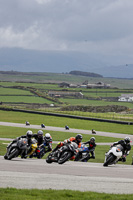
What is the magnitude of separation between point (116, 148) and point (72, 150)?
2208 millimetres

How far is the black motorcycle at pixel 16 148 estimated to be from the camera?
2425cm

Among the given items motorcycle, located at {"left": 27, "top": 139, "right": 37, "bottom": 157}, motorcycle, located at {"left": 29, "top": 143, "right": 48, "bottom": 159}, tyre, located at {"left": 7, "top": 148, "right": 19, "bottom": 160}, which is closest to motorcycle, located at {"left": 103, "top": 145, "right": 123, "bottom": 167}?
tyre, located at {"left": 7, "top": 148, "right": 19, "bottom": 160}

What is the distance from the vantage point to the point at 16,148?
24422 mm

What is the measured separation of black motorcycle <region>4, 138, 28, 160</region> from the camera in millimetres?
24250

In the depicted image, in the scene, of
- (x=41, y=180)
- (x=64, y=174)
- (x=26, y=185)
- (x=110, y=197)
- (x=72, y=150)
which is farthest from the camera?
(x=72, y=150)

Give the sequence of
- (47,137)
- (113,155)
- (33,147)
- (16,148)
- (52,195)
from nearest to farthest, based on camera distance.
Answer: (52,195) < (113,155) < (16,148) < (33,147) < (47,137)

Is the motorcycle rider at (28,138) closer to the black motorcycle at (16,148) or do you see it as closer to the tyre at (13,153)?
the black motorcycle at (16,148)

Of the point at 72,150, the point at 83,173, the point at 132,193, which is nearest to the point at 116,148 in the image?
the point at 72,150

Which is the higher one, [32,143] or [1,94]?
[1,94]

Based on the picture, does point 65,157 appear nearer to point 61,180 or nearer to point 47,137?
point 47,137

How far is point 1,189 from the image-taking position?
13969 mm

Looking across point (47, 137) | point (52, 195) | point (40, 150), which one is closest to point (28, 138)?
point (47, 137)

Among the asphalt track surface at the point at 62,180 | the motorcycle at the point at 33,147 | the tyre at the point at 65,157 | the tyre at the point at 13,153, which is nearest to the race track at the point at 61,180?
the asphalt track surface at the point at 62,180

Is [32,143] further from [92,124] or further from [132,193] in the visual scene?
[92,124]
